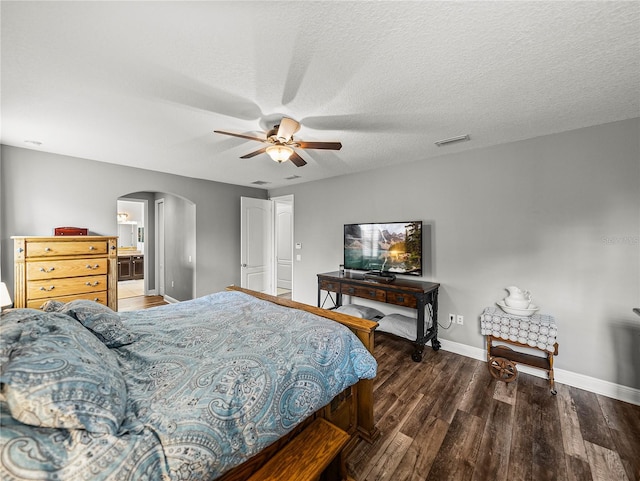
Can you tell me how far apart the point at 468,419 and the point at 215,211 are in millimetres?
4657

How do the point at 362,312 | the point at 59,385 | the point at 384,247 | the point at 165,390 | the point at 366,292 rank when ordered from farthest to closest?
the point at 384,247, the point at 362,312, the point at 366,292, the point at 165,390, the point at 59,385

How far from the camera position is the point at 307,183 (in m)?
4.83

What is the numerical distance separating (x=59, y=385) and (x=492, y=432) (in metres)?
2.56

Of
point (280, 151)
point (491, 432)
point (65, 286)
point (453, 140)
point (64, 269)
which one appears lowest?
point (491, 432)

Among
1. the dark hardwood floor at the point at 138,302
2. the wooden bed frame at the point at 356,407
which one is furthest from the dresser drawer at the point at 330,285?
the dark hardwood floor at the point at 138,302

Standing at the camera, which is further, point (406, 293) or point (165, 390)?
point (406, 293)

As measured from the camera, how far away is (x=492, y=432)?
74.9 inches

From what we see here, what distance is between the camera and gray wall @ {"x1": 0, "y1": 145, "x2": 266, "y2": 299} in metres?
2.99

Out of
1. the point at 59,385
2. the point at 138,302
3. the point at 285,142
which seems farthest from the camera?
the point at 138,302

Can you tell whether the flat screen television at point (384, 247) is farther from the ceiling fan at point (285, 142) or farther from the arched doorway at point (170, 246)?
the arched doorway at point (170, 246)

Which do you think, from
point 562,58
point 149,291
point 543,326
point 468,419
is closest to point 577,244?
point 543,326

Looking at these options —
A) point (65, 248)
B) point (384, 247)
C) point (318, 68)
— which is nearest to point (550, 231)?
point (384, 247)

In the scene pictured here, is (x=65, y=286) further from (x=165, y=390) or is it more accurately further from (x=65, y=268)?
(x=165, y=390)

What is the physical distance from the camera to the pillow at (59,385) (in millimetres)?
769
